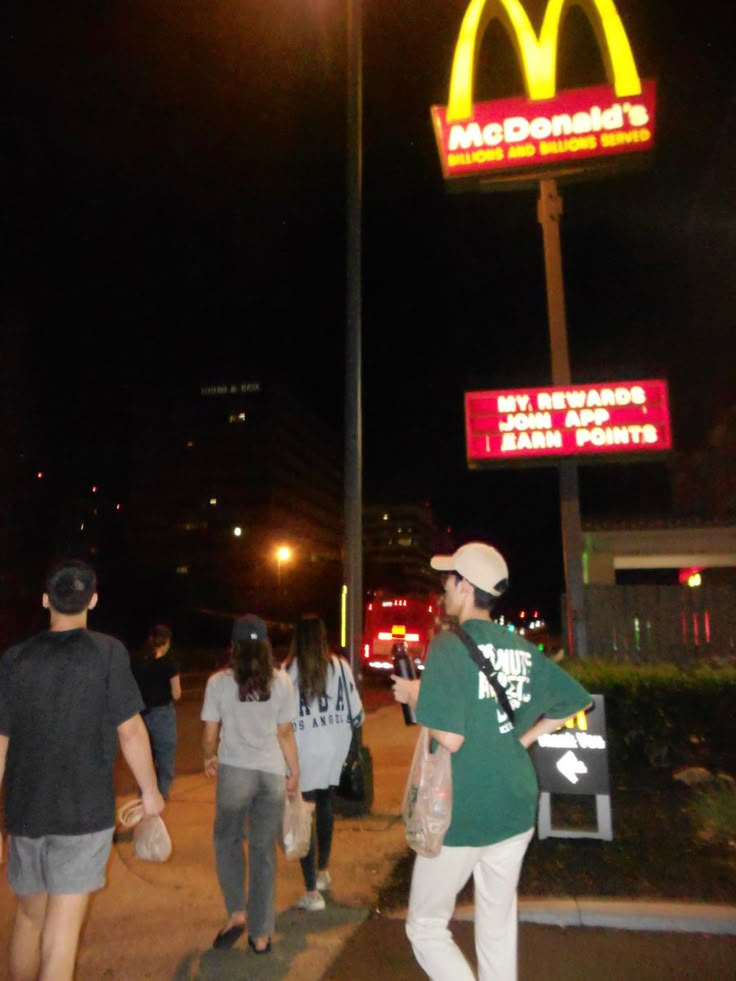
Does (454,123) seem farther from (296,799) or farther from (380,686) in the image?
(380,686)

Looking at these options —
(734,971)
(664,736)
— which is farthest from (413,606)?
(734,971)

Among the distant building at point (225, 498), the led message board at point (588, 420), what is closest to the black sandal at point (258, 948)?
the led message board at point (588, 420)

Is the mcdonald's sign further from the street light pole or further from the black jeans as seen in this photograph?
the black jeans

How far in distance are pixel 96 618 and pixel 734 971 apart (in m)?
47.6

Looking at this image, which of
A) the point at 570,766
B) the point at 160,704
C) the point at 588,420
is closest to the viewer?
the point at 570,766

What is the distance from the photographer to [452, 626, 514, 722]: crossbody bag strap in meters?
3.34

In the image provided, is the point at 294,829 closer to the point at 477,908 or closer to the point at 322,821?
the point at 322,821

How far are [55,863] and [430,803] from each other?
1502mm

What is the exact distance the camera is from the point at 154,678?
7.86 m

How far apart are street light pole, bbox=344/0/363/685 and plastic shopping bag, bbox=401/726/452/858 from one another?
18.6ft

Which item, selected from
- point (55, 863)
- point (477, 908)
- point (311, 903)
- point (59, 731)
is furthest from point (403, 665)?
point (311, 903)

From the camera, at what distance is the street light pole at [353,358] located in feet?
30.2

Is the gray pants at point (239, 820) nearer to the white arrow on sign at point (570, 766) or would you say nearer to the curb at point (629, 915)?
the curb at point (629, 915)

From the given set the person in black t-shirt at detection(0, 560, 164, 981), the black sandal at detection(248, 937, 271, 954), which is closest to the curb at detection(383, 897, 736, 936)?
the black sandal at detection(248, 937, 271, 954)
